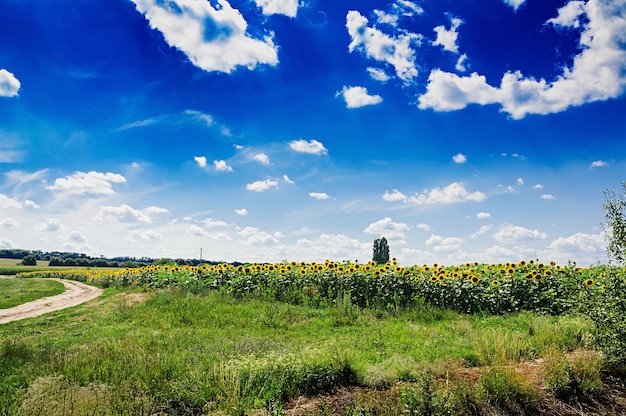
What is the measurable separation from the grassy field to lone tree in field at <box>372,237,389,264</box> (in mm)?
16939

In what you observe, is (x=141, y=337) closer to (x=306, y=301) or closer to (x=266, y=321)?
(x=266, y=321)

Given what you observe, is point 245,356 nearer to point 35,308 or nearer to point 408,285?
point 408,285

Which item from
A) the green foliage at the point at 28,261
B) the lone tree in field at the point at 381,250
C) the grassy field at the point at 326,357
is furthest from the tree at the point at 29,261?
the grassy field at the point at 326,357

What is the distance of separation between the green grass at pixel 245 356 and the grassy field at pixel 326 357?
3cm

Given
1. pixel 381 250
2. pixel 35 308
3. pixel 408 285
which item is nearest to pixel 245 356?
pixel 408 285

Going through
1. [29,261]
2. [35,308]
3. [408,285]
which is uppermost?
[29,261]

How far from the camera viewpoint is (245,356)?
7.18m

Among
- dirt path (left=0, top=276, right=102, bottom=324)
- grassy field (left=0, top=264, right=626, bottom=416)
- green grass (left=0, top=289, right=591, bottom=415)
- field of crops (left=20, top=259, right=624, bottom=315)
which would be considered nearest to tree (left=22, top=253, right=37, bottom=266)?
dirt path (left=0, top=276, right=102, bottom=324)

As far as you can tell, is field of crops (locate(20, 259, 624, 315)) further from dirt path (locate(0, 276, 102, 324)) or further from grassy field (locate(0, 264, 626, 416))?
A: dirt path (locate(0, 276, 102, 324))

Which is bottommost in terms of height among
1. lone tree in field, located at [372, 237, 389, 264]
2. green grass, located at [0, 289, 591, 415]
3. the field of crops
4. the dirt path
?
the dirt path

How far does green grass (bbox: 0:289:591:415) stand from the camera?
546 centimetres

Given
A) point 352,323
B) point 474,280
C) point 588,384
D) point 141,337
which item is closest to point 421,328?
point 352,323

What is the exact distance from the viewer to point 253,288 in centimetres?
1662

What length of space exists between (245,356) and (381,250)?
25337 mm
